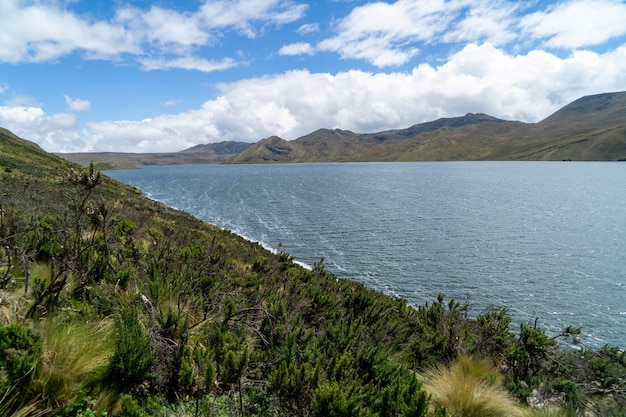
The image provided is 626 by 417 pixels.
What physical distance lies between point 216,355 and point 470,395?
435 centimetres

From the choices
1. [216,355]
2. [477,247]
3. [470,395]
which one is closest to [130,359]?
[216,355]

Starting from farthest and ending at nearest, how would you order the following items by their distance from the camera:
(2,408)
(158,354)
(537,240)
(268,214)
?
(268,214) → (537,240) → (158,354) → (2,408)

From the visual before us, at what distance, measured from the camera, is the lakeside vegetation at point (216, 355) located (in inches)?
146

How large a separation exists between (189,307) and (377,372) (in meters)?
3.83

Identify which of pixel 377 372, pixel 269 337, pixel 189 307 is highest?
pixel 189 307

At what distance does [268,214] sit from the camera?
168 feet

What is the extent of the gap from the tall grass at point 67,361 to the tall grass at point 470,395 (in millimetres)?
4564

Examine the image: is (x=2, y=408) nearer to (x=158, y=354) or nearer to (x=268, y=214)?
(x=158, y=354)

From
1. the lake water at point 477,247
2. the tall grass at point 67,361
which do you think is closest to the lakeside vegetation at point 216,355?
the tall grass at point 67,361

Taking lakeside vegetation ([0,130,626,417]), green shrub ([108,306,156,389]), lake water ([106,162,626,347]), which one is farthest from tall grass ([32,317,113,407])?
lake water ([106,162,626,347])

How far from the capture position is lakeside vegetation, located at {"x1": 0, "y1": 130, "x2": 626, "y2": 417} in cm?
372

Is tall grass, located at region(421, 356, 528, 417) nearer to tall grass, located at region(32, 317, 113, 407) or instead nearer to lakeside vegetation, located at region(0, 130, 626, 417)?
lakeside vegetation, located at region(0, 130, 626, 417)

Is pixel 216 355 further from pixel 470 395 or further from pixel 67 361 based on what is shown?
pixel 470 395

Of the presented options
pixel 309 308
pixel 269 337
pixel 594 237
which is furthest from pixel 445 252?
pixel 269 337
